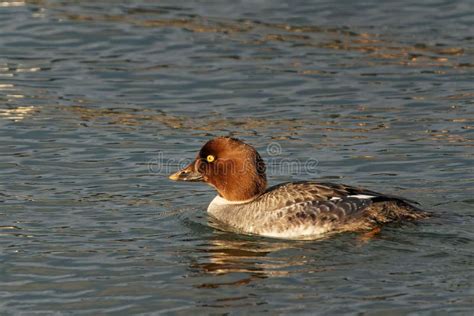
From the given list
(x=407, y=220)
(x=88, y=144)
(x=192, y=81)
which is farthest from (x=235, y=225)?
(x=192, y=81)

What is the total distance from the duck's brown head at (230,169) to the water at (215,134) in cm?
46

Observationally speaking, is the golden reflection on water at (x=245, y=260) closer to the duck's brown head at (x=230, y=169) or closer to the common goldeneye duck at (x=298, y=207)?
the common goldeneye duck at (x=298, y=207)

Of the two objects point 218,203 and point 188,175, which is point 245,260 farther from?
point 188,175

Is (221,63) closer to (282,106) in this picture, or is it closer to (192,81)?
(192,81)

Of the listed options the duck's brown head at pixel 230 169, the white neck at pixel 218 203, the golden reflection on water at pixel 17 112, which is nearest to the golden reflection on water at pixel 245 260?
the white neck at pixel 218 203

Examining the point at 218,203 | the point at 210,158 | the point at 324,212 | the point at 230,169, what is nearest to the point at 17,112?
the point at 210,158

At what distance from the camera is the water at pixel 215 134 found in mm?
10141

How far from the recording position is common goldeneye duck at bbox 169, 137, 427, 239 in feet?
39.1

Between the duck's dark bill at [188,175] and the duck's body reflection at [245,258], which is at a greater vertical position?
the duck's dark bill at [188,175]

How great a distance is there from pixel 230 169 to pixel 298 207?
1053 millimetres

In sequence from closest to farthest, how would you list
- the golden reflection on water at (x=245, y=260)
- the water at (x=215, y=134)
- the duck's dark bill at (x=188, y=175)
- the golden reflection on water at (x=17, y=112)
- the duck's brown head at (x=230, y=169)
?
1. the water at (x=215, y=134)
2. the golden reflection on water at (x=245, y=260)
3. the duck's brown head at (x=230, y=169)
4. the duck's dark bill at (x=188, y=175)
5. the golden reflection on water at (x=17, y=112)

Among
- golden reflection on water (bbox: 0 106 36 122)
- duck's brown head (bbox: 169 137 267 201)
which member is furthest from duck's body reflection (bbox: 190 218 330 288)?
golden reflection on water (bbox: 0 106 36 122)

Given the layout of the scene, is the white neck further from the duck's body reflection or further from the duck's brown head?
the duck's body reflection

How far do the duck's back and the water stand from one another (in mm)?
281
